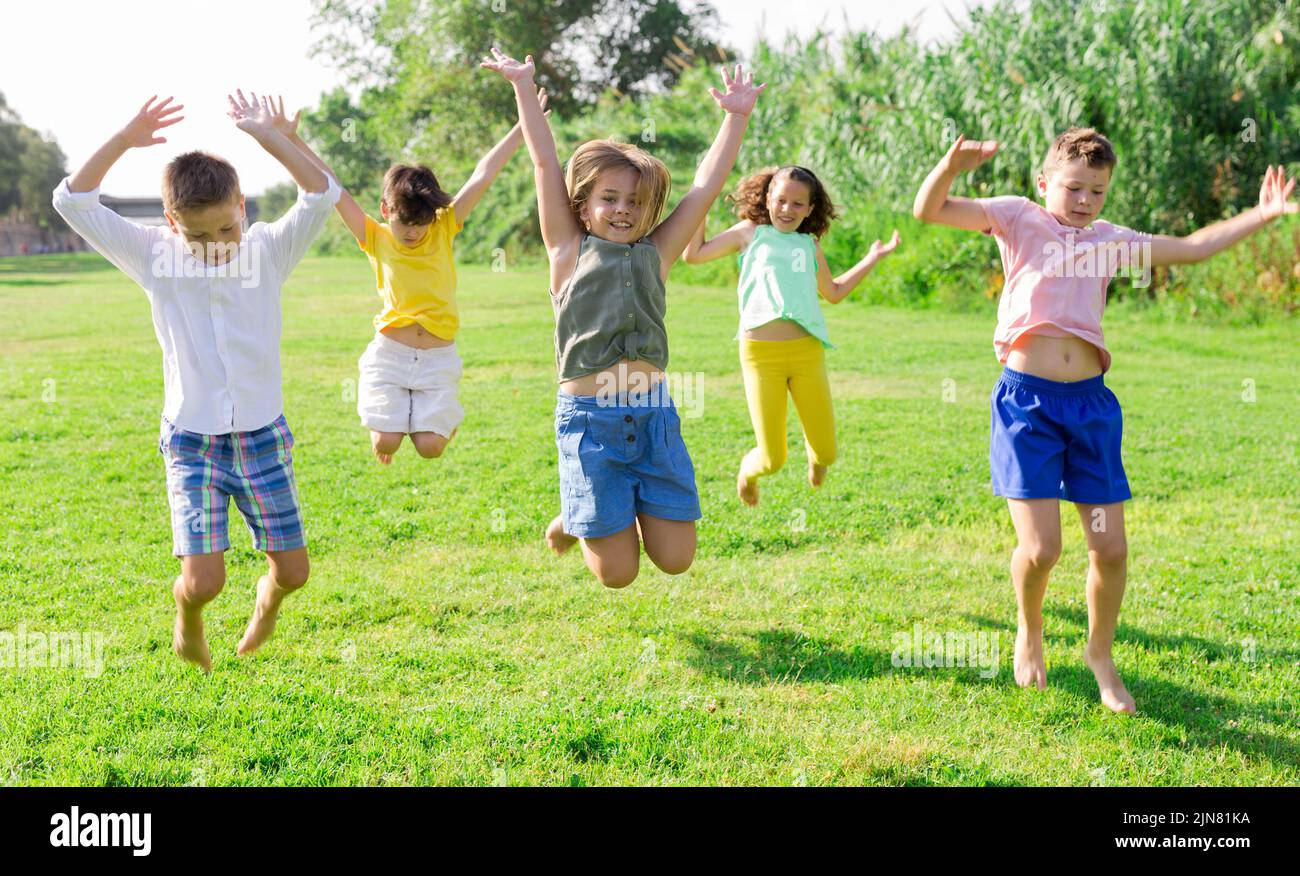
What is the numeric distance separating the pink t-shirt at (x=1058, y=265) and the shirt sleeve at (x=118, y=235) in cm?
337

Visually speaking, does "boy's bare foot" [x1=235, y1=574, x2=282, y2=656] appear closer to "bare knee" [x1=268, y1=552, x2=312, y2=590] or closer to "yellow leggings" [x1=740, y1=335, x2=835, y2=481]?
"bare knee" [x1=268, y1=552, x2=312, y2=590]

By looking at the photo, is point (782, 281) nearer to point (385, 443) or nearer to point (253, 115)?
point (385, 443)

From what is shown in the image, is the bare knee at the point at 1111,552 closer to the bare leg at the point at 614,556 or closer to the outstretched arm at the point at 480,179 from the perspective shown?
the bare leg at the point at 614,556

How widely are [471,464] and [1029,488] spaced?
5341 mm

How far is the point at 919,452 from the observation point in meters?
9.69

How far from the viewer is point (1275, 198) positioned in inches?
180

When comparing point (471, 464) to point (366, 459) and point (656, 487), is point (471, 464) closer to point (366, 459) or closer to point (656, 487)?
point (366, 459)

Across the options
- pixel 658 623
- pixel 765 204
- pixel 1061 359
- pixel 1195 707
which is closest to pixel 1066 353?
pixel 1061 359

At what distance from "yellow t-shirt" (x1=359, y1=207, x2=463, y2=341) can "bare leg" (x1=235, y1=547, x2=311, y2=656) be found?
182cm

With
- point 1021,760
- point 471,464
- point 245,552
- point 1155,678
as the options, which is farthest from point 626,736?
point 471,464

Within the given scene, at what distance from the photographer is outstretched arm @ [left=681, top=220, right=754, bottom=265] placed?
6.42m

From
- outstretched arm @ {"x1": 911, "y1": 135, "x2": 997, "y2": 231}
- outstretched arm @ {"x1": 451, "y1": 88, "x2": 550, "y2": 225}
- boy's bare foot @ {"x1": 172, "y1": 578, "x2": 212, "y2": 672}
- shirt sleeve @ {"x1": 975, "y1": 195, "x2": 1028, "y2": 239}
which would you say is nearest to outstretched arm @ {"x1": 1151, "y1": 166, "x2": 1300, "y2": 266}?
shirt sleeve @ {"x1": 975, "y1": 195, "x2": 1028, "y2": 239}
